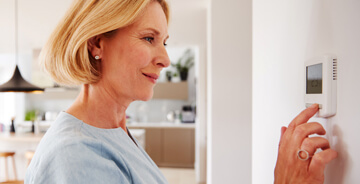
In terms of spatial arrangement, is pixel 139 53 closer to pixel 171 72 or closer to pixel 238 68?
pixel 238 68

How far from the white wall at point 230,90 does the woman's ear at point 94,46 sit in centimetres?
141

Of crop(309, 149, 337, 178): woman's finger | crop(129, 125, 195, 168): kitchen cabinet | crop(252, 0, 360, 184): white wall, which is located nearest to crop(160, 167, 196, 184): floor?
crop(129, 125, 195, 168): kitchen cabinet

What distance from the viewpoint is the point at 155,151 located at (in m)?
5.39

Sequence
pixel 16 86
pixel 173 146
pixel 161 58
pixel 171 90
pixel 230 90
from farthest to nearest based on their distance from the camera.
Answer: pixel 171 90 → pixel 173 146 → pixel 16 86 → pixel 230 90 → pixel 161 58

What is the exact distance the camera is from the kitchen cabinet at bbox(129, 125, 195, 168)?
17.5ft

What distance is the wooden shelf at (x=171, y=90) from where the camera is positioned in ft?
18.1

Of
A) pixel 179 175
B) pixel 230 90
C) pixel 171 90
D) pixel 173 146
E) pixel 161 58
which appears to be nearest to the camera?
pixel 161 58

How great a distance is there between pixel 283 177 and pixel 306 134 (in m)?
0.12

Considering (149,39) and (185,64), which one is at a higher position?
(185,64)

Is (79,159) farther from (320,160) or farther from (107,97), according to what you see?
(320,160)

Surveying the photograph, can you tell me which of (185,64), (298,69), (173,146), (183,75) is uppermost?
(185,64)

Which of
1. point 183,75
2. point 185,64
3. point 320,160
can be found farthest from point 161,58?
point 185,64

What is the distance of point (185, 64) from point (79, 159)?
5.43 m

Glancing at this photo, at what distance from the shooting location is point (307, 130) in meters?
0.56
